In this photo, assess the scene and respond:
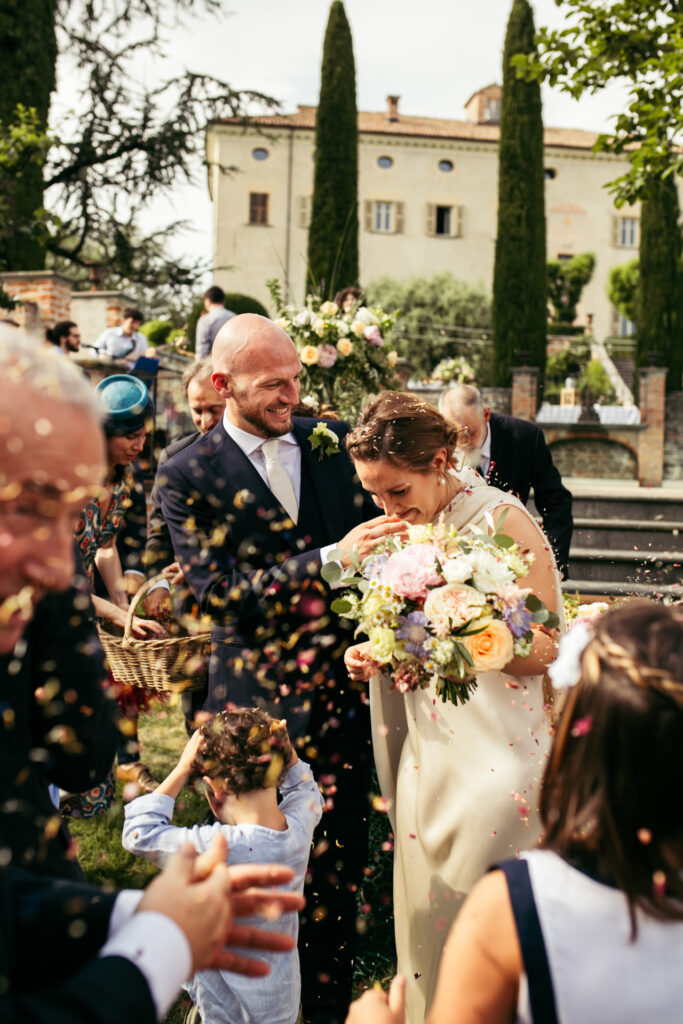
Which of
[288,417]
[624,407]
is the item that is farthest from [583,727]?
[624,407]

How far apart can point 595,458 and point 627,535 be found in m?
13.9

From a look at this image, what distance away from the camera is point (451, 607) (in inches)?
94.5

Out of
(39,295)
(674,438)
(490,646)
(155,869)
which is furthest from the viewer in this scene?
(674,438)

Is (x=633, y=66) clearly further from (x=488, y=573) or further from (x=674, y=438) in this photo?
(x=674, y=438)

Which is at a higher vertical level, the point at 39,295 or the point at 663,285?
the point at 663,285

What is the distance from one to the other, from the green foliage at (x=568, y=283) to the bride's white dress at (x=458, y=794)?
38.3 metres

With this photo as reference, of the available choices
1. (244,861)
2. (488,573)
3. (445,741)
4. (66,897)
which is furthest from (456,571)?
(66,897)

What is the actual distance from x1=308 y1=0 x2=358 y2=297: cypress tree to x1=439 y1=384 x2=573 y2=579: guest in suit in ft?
73.7

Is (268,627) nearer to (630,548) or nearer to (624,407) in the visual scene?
(630,548)

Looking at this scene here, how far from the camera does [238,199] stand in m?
38.4

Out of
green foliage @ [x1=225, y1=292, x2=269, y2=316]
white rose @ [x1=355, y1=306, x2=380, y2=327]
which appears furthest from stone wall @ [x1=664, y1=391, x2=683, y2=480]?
white rose @ [x1=355, y1=306, x2=380, y2=327]

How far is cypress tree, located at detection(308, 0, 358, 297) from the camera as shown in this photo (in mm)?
27438

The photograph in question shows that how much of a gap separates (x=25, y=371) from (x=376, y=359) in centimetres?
564

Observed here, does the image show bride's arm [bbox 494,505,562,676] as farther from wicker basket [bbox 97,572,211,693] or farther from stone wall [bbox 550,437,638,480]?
stone wall [bbox 550,437,638,480]
